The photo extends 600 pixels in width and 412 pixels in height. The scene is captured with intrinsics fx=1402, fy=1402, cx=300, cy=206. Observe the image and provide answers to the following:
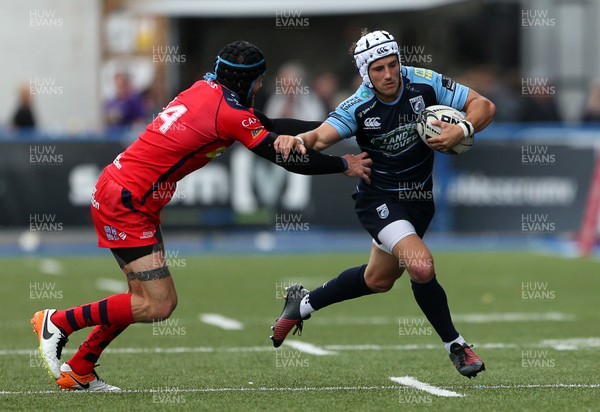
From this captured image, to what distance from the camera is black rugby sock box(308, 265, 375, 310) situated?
1000 cm

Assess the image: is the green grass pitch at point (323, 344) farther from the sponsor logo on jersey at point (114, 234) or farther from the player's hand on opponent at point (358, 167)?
the player's hand on opponent at point (358, 167)

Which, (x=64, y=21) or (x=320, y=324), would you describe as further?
(x=64, y=21)

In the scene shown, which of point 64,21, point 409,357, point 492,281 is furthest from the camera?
point 64,21

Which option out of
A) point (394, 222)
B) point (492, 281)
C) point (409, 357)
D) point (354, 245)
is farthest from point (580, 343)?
point (354, 245)

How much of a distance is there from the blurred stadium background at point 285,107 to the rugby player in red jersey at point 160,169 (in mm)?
11192

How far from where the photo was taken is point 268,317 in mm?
13539

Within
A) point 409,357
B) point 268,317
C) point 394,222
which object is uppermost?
point 394,222

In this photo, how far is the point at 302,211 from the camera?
2064cm

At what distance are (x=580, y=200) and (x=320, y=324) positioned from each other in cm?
889

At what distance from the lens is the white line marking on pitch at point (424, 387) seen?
8.66 m

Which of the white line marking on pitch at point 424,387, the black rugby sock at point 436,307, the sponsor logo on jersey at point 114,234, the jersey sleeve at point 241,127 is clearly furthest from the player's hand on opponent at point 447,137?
the sponsor logo on jersey at point 114,234

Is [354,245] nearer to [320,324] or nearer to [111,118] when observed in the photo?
[111,118]

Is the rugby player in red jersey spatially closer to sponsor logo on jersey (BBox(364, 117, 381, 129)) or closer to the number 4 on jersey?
the number 4 on jersey

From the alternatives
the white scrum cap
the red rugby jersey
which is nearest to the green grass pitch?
the red rugby jersey
